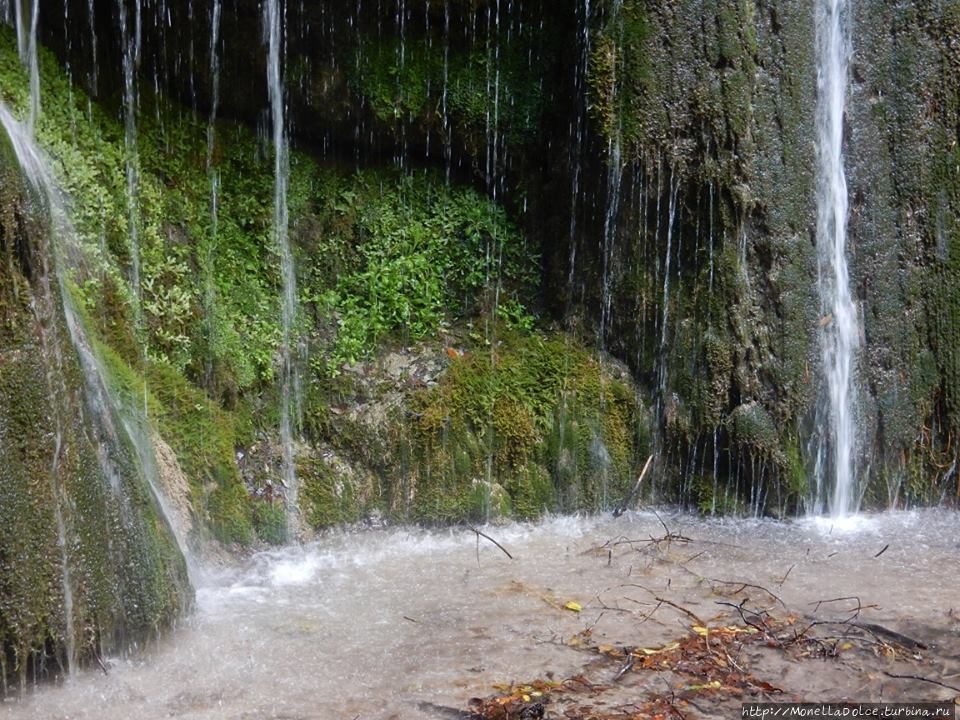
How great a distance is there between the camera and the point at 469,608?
5027 mm

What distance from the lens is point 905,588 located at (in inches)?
209

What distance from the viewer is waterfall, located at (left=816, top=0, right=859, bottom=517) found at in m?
6.86

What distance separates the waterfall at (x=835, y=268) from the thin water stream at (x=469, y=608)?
0.44 meters

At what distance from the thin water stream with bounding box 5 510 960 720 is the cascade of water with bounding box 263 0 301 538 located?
502mm

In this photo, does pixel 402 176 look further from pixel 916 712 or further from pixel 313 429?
pixel 916 712

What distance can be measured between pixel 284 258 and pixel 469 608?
2.78 m

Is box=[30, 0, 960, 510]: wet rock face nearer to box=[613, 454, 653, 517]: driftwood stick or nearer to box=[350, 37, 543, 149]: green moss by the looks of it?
box=[350, 37, 543, 149]: green moss

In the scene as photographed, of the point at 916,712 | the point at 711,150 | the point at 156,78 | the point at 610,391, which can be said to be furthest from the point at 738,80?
the point at 916,712

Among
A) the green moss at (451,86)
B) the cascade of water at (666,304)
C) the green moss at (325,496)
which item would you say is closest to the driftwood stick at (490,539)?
the green moss at (325,496)

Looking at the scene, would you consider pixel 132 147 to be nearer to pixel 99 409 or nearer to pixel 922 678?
pixel 99 409

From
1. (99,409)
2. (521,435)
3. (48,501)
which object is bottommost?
(521,435)

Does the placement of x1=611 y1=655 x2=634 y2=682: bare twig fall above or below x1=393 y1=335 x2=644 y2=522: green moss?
below

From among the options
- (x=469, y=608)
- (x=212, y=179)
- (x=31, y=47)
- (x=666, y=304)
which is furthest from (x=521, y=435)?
(x=31, y=47)

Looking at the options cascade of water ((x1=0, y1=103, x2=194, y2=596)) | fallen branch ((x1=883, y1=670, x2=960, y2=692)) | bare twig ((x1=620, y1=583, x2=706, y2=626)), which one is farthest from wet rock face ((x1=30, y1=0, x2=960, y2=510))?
fallen branch ((x1=883, y1=670, x2=960, y2=692))
